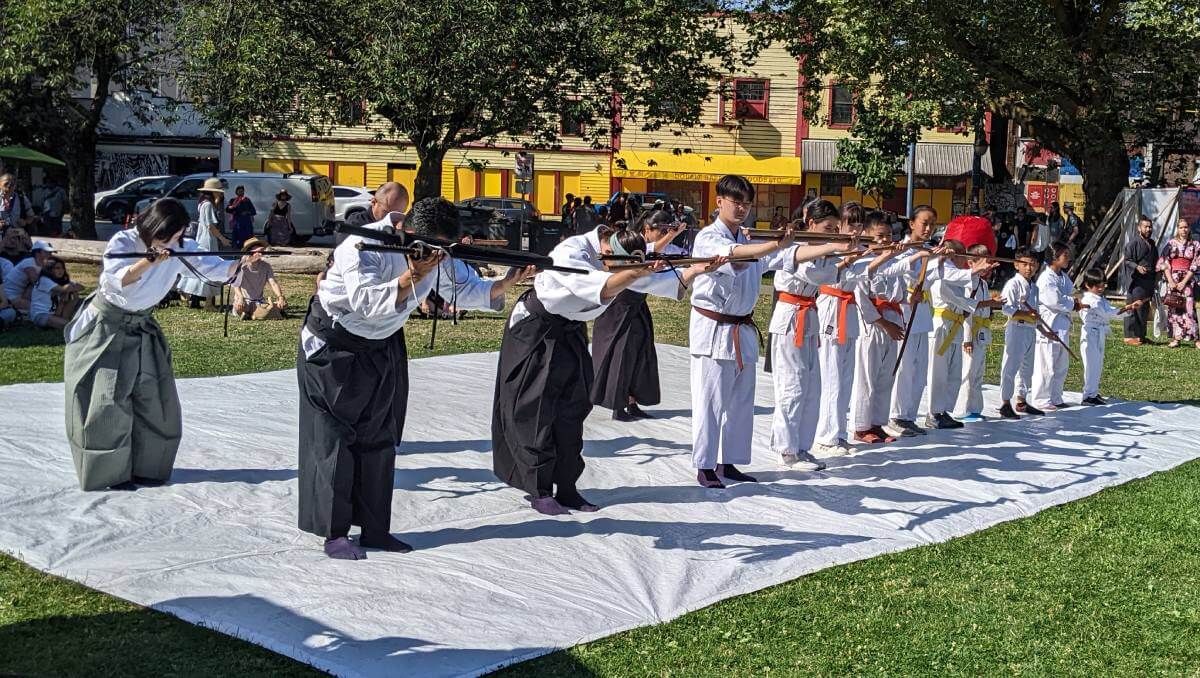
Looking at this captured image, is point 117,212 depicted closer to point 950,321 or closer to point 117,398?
point 950,321

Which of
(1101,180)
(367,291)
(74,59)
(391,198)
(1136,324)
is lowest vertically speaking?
(1136,324)

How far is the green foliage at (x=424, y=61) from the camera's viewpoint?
16.3 m

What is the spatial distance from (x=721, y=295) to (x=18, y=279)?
9.06 meters

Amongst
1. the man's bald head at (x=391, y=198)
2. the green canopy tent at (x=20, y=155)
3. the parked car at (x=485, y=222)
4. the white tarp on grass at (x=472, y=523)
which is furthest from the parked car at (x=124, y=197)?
the man's bald head at (x=391, y=198)

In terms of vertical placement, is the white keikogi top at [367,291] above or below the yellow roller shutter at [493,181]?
below

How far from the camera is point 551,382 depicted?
22.1 ft

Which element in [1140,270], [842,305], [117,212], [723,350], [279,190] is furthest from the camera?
[117,212]

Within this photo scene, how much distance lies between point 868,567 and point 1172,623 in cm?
135

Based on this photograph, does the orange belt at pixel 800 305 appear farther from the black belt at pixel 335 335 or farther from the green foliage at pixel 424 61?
the green foliage at pixel 424 61

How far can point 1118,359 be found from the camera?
14.7 meters

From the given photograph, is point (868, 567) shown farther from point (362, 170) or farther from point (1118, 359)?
point (362, 170)

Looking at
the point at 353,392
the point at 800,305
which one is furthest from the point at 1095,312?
the point at 353,392

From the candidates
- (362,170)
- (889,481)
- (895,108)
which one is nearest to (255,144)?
(895,108)

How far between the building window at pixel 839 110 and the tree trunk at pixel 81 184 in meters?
21.7
